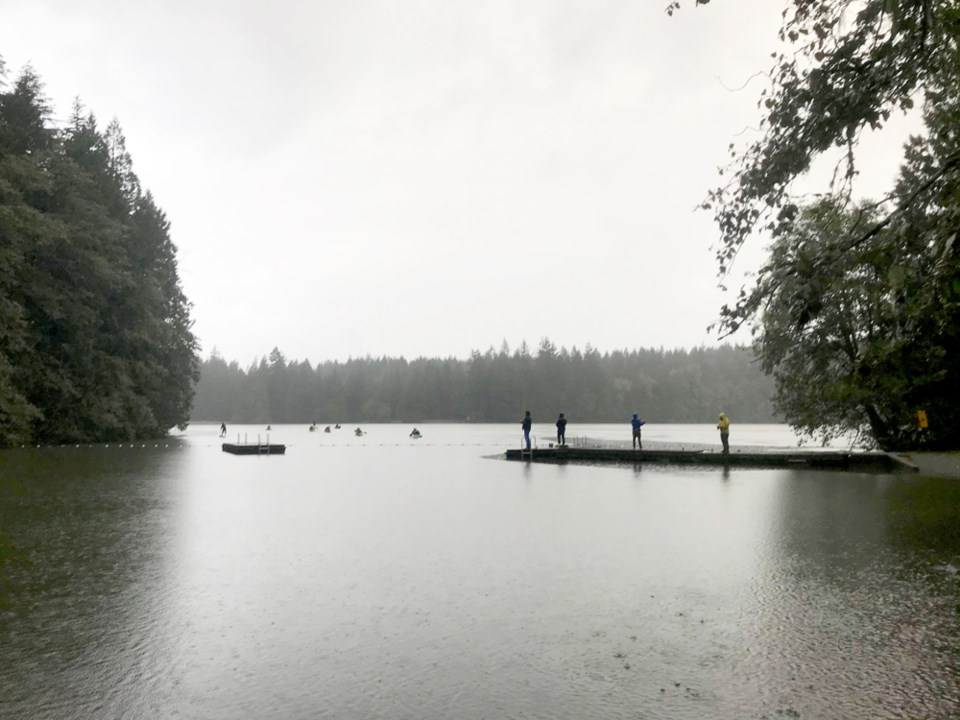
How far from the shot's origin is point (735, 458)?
98.0 feet

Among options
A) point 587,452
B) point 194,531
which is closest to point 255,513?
point 194,531

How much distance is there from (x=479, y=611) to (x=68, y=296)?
45.3 m

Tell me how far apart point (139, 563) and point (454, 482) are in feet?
46.2

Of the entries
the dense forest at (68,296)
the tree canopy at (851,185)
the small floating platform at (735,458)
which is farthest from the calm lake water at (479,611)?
the dense forest at (68,296)

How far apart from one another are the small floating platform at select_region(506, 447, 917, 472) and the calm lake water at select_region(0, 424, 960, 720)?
1210 cm

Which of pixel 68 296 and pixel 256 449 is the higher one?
pixel 68 296

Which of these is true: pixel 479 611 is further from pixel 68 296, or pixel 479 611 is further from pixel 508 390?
pixel 508 390

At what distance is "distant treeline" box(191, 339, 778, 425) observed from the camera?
533 ft

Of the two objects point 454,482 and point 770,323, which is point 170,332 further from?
point 770,323

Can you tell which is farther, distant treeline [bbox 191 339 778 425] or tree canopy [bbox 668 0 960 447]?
distant treeline [bbox 191 339 778 425]

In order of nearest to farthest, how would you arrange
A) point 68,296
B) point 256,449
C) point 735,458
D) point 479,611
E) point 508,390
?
1. point 479,611
2. point 735,458
3. point 256,449
4. point 68,296
5. point 508,390

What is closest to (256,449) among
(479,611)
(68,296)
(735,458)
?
(68,296)

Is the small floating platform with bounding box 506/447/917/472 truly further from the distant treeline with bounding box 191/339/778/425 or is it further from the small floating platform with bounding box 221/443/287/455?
the distant treeline with bounding box 191/339/778/425

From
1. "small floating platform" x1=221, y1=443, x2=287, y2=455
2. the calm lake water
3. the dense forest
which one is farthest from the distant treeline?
the calm lake water
